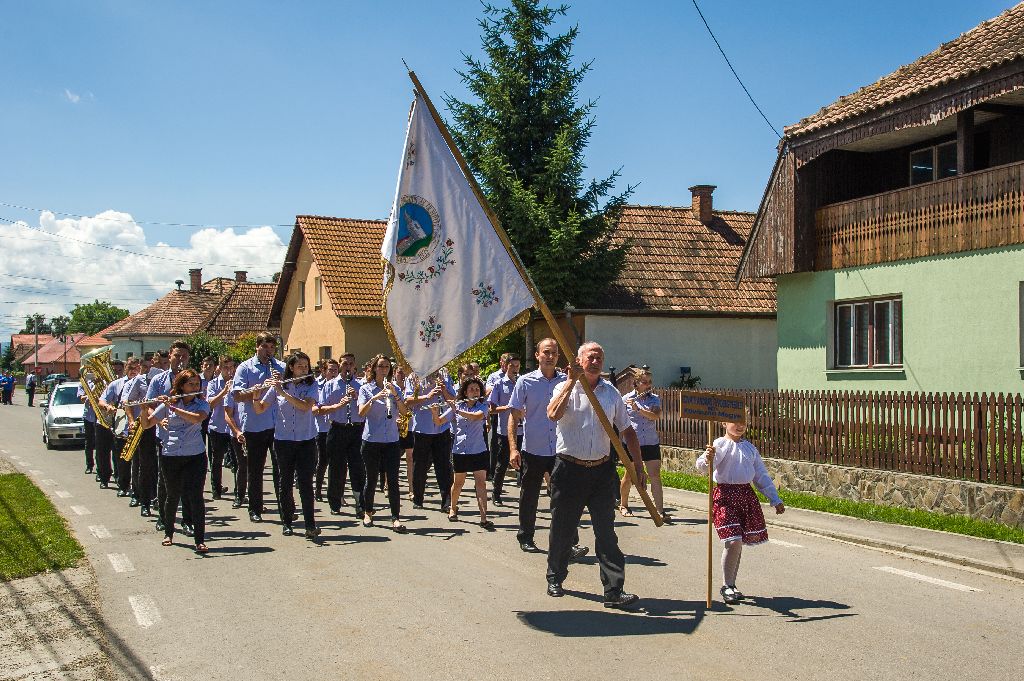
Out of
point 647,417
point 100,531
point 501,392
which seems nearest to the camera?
point 100,531

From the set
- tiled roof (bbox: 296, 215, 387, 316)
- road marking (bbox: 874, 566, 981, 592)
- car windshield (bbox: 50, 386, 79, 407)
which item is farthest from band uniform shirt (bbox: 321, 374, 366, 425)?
tiled roof (bbox: 296, 215, 387, 316)

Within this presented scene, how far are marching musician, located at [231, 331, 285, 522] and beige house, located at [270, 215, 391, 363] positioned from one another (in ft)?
58.4

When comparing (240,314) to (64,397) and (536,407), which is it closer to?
(64,397)

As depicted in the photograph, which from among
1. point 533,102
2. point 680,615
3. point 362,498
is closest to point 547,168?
point 533,102

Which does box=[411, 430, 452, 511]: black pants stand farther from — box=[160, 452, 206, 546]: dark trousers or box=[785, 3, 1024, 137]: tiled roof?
box=[785, 3, 1024, 137]: tiled roof

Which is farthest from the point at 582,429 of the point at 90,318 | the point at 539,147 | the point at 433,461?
the point at 90,318

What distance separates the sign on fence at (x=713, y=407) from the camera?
7.55 metres

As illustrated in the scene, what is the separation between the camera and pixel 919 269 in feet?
56.1

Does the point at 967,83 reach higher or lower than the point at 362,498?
higher

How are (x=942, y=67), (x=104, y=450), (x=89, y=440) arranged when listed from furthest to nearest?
(x=89, y=440) < (x=942, y=67) < (x=104, y=450)

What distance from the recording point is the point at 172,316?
2596 inches

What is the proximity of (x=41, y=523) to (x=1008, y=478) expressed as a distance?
1117 centimetres

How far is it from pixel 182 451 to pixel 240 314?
159 feet

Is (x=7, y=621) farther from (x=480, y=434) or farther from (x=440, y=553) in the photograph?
(x=480, y=434)
